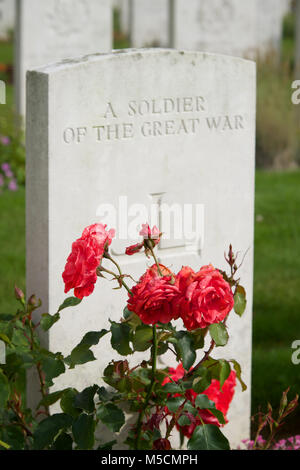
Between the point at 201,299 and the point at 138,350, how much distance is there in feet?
1.10

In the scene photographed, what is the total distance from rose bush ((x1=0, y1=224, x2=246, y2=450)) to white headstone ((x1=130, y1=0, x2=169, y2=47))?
15375 mm

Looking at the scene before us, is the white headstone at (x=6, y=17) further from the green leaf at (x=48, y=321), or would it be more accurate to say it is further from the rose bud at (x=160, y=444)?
the rose bud at (x=160, y=444)

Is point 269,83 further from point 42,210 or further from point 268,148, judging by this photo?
point 42,210

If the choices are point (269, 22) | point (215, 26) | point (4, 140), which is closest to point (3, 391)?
point (4, 140)

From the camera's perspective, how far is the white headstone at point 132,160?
3.15 metres

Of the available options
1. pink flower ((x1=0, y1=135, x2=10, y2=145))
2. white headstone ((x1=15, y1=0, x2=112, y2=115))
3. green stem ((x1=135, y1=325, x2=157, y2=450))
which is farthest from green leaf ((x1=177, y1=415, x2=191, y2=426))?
pink flower ((x1=0, y1=135, x2=10, y2=145))

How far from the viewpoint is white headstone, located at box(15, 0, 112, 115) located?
782 centimetres

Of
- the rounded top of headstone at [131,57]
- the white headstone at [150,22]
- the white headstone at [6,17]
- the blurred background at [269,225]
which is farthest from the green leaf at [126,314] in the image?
the white headstone at [6,17]

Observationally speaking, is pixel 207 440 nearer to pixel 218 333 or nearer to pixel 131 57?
pixel 218 333

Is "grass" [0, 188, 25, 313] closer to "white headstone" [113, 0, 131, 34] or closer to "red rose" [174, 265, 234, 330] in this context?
"red rose" [174, 265, 234, 330]

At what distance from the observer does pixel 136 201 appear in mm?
3379

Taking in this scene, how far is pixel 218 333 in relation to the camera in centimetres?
257

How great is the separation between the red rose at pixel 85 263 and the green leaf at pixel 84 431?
340 mm
